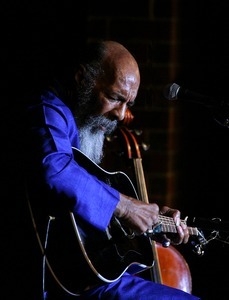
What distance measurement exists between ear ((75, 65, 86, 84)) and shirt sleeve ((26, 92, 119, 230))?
0.23m

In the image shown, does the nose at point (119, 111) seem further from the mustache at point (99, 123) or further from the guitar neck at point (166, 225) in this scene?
the guitar neck at point (166, 225)

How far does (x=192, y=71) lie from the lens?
291cm

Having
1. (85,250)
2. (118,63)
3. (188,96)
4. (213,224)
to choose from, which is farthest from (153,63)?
(85,250)

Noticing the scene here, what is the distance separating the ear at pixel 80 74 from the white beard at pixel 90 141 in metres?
0.16

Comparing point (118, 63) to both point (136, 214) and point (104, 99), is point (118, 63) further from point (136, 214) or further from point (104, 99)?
point (136, 214)

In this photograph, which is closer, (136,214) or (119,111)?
(136,214)

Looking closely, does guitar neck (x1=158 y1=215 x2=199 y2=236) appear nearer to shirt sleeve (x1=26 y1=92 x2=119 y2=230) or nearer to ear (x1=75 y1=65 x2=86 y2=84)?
shirt sleeve (x1=26 y1=92 x2=119 y2=230)

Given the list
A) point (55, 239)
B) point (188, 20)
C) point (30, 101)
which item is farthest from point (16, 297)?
point (188, 20)

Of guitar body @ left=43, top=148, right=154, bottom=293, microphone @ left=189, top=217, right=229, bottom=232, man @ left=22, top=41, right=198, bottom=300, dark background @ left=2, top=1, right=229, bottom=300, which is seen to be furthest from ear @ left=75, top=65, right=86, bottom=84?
dark background @ left=2, top=1, right=229, bottom=300

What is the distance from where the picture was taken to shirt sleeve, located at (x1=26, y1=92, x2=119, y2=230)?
62.6 inches

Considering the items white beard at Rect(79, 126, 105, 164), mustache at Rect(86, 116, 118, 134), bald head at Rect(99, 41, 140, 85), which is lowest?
white beard at Rect(79, 126, 105, 164)

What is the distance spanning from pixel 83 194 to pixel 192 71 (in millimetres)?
1474

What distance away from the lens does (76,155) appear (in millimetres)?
1797

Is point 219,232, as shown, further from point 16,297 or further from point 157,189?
point 157,189
